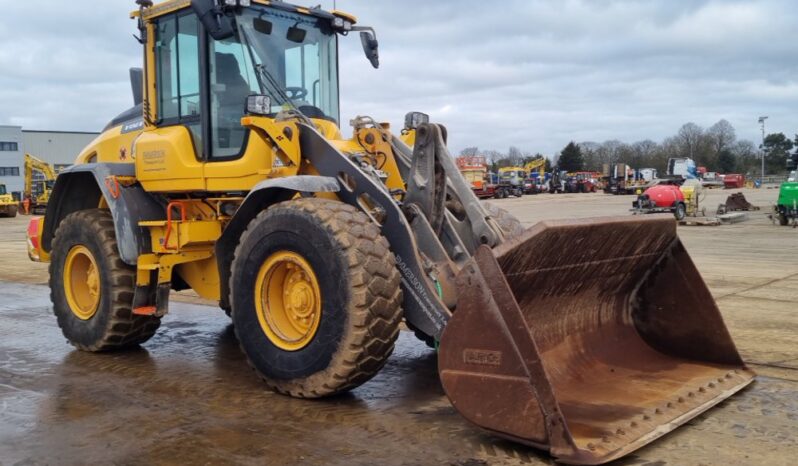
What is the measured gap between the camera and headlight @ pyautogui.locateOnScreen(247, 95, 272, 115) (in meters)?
5.29

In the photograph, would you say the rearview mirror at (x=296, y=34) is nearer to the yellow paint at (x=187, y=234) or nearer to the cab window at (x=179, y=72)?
the cab window at (x=179, y=72)

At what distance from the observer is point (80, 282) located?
6906 millimetres

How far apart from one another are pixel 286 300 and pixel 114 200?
216 cm

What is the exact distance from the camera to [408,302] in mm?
4699

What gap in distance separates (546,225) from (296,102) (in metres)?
2.73

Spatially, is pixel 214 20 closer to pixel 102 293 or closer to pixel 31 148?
pixel 102 293

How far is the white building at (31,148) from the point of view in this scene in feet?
254

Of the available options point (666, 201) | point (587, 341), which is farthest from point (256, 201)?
point (666, 201)

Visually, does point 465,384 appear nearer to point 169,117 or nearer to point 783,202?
point 169,117

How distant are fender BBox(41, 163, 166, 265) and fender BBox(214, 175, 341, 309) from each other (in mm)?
952

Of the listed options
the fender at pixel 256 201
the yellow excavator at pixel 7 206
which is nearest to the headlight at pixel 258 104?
the fender at pixel 256 201

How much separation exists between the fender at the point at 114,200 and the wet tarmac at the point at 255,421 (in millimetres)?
1038

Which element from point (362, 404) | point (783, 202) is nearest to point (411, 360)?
point (362, 404)

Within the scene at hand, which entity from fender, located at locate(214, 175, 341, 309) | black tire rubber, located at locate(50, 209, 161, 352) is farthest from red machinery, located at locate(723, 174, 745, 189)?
fender, located at locate(214, 175, 341, 309)
